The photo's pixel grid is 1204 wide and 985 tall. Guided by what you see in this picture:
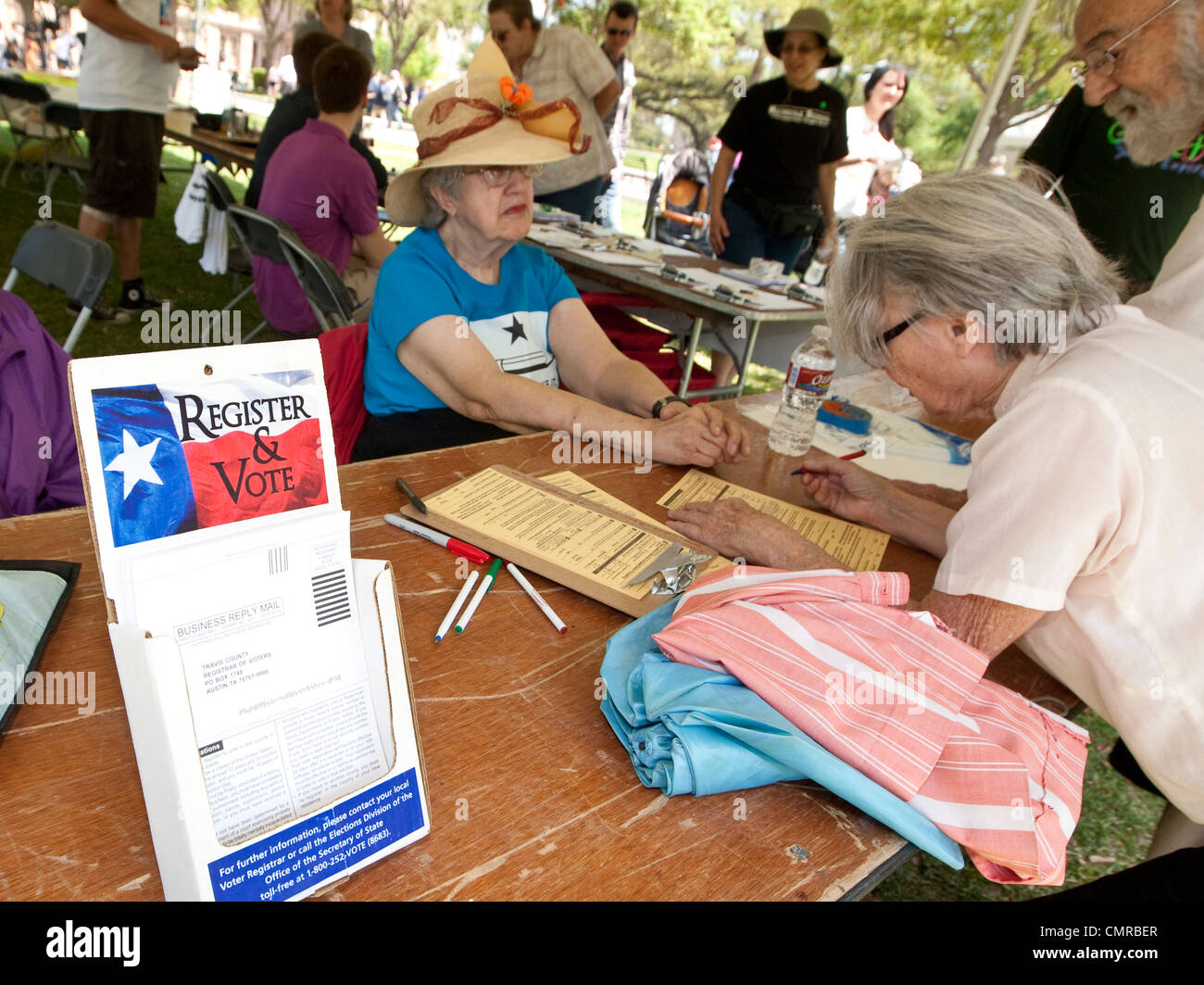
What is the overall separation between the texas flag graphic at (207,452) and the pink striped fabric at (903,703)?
510 mm

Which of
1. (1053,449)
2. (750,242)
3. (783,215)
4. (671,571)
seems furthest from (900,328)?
(750,242)

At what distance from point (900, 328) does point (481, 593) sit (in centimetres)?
83

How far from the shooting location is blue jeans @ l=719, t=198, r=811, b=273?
18.7ft

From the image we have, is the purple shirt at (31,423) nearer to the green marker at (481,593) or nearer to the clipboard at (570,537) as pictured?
the clipboard at (570,537)

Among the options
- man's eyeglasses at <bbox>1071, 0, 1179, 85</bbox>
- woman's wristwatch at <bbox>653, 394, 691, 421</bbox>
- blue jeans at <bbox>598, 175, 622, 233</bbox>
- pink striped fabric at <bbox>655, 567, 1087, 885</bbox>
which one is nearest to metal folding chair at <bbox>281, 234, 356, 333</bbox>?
woman's wristwatch at <bbox>653, 394, 691, 421</bbox>

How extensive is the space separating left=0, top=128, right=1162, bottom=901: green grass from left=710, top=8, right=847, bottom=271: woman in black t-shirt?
1132mm

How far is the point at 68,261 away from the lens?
8.08 ft

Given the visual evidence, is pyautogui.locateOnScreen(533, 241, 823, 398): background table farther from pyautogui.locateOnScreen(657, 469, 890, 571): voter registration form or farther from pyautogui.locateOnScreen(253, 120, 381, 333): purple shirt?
pyautogui.locateOnScreen(657, 469, 890, 571): voter registration form

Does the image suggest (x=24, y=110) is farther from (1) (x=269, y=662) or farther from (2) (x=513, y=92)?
(1) (x=269, y=662)

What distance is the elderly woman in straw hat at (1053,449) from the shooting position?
1201mm
